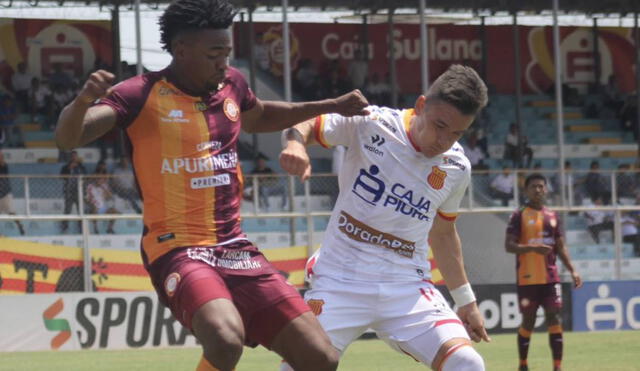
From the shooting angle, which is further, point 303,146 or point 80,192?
point 80,192

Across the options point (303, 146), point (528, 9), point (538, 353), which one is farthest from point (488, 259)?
point (303, 146)

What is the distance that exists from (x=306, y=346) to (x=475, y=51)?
28007mm

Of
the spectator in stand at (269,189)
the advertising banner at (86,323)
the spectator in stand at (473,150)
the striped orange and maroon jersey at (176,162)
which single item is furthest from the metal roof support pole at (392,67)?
the striped orange and maroon jersey at (176,162)

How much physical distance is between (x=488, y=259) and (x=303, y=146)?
14218 millimetres

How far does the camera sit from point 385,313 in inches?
260

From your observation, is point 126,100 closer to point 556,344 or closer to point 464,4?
point 556,344

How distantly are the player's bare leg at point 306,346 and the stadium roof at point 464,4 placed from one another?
2041 centimetres

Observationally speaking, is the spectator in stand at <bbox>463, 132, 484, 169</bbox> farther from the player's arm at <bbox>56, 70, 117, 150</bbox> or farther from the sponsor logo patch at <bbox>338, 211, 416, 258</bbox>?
the player's arm at <bbox>56, 70, 117, 150</bbox>

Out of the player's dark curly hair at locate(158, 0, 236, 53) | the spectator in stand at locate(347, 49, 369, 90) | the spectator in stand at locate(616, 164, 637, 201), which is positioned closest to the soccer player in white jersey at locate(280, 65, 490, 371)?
the player's dark curly hair at locate(158, 0, 236, 53)

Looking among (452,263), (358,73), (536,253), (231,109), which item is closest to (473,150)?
(358,73)

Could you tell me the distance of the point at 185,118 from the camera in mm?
6070

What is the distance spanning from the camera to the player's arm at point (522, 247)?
1441cm

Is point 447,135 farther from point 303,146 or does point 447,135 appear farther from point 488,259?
point 488,259

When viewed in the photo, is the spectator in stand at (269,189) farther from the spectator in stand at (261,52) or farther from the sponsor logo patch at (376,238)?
the sponsor logo patch at (376,238)
